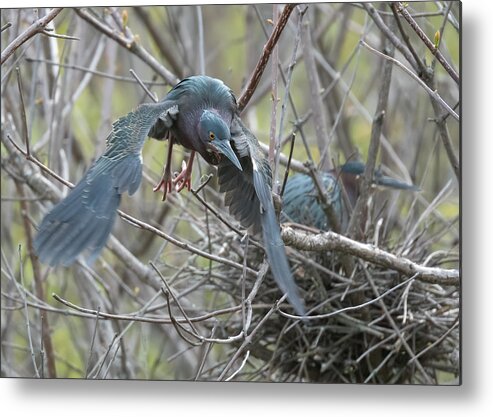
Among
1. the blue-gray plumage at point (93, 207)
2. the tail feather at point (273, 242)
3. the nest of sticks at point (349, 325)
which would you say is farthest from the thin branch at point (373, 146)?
the blue-gray plumage at point (93, 207)

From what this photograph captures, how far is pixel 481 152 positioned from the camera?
2.06m

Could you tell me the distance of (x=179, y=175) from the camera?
84.0 inches

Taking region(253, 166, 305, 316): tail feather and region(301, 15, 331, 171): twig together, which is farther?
region(301, 15, 331, 171): twig

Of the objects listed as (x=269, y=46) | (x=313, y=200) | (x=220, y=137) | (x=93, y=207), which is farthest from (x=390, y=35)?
(x=93, y=207)

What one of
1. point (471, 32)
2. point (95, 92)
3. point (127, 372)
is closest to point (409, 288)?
point (471, 32)

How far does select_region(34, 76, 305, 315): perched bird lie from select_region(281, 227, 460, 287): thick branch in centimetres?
10

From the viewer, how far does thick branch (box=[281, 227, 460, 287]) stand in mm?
1938

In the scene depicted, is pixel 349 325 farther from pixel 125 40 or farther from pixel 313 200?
pixel 125 40

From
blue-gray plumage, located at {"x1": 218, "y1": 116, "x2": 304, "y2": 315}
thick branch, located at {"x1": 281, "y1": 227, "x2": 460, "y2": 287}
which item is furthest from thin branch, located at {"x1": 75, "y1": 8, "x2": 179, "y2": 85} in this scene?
thick branch, located at {"x1": 281, "y1": 227, "x2": 460, "y2": 287}

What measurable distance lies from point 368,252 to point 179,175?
19.2 inches

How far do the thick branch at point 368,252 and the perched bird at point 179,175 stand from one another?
95 millimetres

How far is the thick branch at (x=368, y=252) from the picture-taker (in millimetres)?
1938

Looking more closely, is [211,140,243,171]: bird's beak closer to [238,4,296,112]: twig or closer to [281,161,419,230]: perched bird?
[238,4,296,112]: twig

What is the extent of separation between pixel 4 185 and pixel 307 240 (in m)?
1.46
